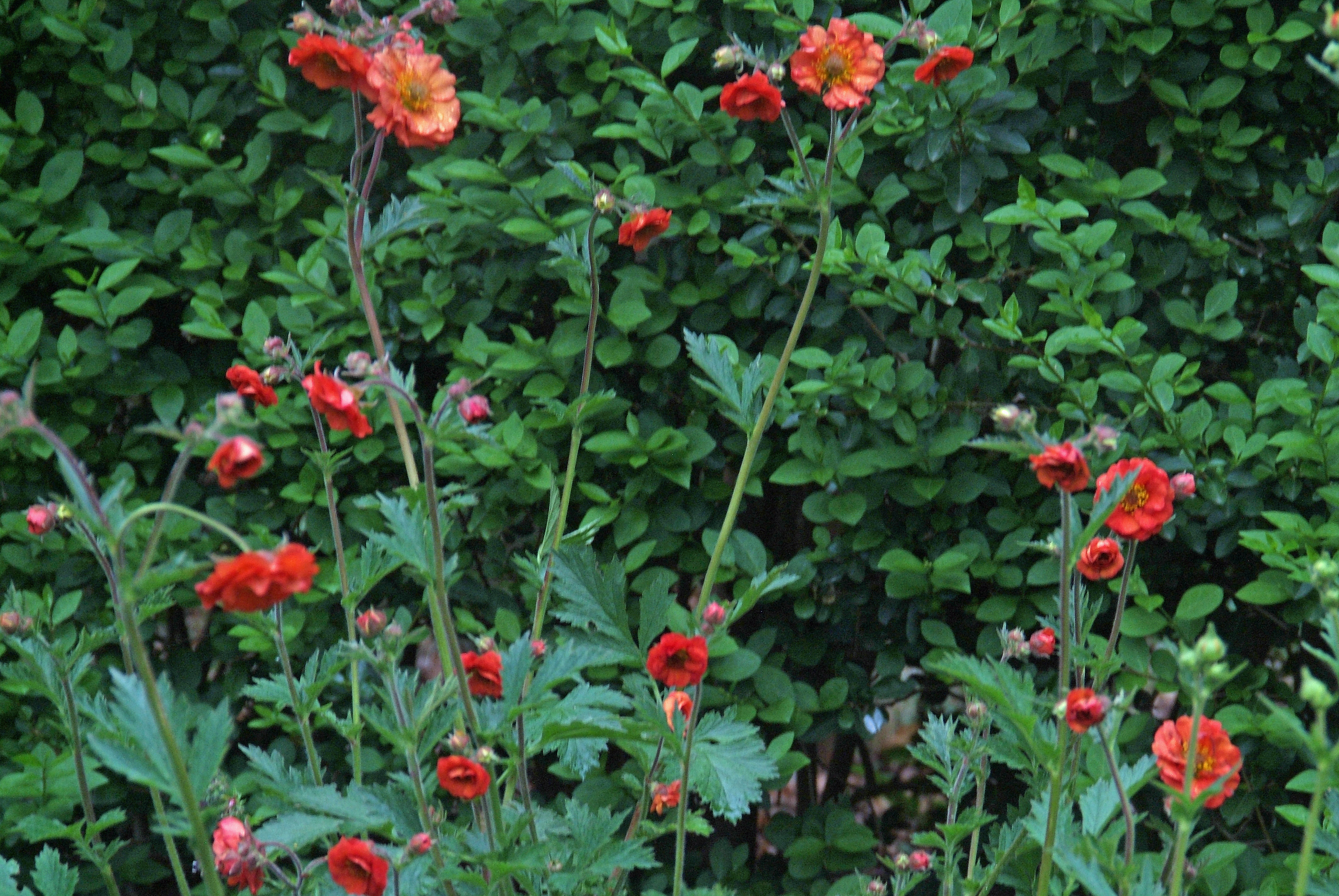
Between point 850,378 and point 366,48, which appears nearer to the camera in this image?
point 366,48

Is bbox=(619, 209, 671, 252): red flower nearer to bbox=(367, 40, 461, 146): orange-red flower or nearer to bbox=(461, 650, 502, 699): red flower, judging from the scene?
bbox=(367, 40, 461, 146): orange-red flower

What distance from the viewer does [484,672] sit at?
1180 millimetres

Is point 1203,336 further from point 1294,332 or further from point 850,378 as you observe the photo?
point 850,378

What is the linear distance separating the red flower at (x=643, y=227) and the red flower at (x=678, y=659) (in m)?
0.55

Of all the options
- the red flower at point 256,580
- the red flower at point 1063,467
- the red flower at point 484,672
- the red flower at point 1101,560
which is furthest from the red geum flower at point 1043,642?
the red flower at point 256,580

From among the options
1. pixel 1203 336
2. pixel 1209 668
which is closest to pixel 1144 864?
pixel 1209 668

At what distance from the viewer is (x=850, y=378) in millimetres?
1819

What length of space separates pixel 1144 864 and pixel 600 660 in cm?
60

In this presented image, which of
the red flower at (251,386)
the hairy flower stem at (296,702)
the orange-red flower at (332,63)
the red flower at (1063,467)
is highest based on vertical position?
the orange-red flower at (332,63)

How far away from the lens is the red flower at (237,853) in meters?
1.20

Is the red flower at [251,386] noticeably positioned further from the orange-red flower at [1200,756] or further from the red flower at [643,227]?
the orange-red flower at [1200,756]

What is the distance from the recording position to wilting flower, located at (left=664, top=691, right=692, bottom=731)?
4.63 ft

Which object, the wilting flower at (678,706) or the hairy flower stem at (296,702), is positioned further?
the hairy flower stem at (296,702)

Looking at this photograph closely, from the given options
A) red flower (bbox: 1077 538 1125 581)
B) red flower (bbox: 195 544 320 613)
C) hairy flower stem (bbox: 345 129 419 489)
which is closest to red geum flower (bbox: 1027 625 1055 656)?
red flower (bbox: 1077 538 1125 581)
